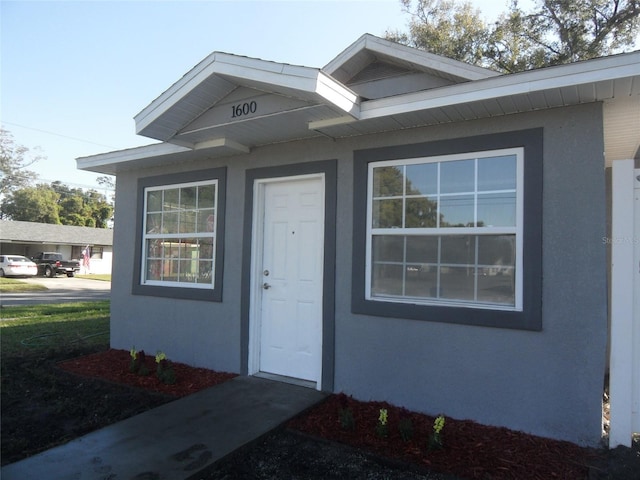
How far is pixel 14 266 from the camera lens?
90.4ft

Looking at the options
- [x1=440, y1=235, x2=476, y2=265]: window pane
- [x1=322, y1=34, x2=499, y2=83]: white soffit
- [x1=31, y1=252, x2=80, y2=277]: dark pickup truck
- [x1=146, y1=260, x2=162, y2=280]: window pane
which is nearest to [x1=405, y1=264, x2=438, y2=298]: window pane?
[x1=440, y1=235, x2=476, y2=265]: window pane

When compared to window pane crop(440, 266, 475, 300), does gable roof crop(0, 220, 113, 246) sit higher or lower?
higher

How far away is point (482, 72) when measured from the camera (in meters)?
4.83

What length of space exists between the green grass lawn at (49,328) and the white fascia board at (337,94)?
6.08 metres

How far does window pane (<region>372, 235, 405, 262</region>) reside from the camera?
4.32 meters

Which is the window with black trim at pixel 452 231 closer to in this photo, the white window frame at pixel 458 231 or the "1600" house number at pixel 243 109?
the white window frame at pixel 458 231

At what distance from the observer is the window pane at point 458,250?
12.9 ft

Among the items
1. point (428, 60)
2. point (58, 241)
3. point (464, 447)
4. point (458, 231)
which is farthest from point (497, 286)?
point (58, 241)

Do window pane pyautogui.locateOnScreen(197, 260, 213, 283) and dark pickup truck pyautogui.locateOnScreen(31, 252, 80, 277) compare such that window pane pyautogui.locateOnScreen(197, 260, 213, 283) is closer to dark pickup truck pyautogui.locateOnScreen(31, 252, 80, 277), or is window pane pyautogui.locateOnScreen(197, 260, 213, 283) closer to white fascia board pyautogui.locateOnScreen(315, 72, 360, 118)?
white fascia board pyautogui.locateOnScreen(315, 72, 360, 118)

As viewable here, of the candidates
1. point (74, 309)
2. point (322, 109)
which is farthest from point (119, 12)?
point (74, 309)

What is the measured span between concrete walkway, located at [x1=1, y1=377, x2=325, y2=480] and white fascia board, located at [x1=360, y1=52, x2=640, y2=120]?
117 inches

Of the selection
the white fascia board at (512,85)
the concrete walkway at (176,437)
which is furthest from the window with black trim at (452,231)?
the concrete walkway at (176,437)

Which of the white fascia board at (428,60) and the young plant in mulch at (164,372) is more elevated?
the white fascia board at (428,60)

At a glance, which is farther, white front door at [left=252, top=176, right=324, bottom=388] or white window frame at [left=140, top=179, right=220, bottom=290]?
white window frame at [left=140, top=179, right=220, bottom=290]
